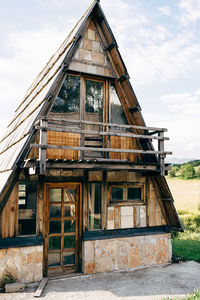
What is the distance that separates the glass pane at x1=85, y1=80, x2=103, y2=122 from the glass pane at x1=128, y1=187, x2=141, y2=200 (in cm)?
237

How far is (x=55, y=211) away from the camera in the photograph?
7.51 metres

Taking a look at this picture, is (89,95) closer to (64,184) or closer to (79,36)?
(79,36)

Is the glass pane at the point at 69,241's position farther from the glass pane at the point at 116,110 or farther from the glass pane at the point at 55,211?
the glass pane at the point at 116,110

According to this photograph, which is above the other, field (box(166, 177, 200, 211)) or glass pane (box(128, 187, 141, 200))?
glass pane (box(128, 187, 141, 200))

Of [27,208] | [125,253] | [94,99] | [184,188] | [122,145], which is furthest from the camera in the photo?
[184,188]

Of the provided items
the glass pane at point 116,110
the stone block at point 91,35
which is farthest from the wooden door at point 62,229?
the stone block at point 91,35

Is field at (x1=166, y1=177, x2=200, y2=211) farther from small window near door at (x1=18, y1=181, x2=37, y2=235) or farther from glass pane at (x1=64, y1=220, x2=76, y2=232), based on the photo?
small window near door at (x1=18, y1=181, x2=37, y2=235)

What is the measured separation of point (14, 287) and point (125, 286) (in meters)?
2.68

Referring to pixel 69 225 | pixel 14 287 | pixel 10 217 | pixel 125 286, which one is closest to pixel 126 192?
pixel 69 225

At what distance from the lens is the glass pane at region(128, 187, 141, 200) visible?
8.43 m

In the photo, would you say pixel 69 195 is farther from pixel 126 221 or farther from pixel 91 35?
pixel 91 35

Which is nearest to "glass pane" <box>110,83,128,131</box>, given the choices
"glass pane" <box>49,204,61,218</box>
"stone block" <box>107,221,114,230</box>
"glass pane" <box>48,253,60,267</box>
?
"stone block" <box>107,221,114,230</box>

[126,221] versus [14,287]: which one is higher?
[126,221]

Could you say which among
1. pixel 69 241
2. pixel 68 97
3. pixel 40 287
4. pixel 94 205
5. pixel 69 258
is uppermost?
pixel 68 97
